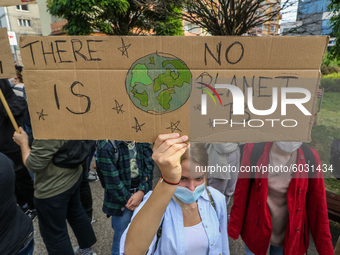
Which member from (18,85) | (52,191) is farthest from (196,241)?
(18,85)

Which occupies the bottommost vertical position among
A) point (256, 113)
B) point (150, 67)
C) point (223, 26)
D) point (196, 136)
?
point (196, 136)

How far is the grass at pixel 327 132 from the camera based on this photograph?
15.2 ft

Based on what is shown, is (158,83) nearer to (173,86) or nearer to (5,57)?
(173,86)

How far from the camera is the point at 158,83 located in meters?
0.95

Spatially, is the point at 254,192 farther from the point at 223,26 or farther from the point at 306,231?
the point at 223,26

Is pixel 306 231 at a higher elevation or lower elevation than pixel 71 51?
lower

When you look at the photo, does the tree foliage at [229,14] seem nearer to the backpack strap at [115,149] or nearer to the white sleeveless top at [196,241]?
the backpack strap at [115,149]

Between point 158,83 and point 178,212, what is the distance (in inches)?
35.1

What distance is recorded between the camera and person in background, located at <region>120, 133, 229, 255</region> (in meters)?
0.99

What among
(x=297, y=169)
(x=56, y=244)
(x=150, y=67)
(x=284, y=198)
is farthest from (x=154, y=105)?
(x=56, y=244)

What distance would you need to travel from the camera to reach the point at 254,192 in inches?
77.6

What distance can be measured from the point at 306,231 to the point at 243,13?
15.9ft

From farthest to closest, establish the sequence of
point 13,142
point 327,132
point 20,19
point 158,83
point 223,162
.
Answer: point 20,19 → point 327,132 → point 223,162 → point 13,142 → point 158,83

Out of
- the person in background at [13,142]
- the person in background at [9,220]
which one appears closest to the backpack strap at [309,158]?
the person in background at [9,220]
